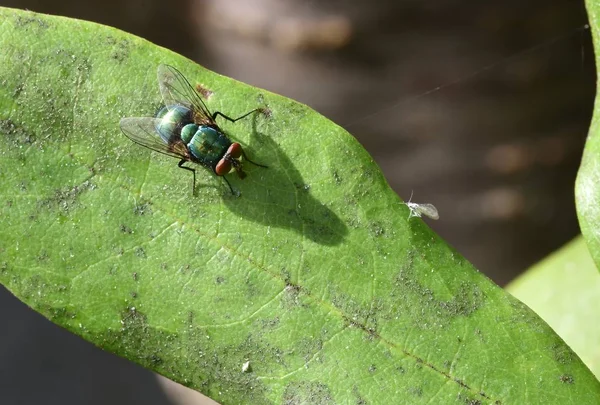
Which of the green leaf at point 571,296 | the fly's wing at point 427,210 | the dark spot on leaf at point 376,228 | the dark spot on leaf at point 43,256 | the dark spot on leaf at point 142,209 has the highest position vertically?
the dark spot on leaf at point 142,209

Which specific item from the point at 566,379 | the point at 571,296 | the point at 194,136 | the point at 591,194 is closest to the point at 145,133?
the point at 194,136

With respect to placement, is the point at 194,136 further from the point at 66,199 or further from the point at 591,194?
the point at 591,194

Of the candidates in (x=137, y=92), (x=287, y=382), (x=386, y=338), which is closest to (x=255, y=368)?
(x=287, y=382)

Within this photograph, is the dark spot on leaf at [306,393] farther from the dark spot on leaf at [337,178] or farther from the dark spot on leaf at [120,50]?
the dark spot on leaf at [120,50]

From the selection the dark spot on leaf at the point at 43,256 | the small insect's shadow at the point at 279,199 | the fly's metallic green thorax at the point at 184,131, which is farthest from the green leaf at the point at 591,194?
the dark spot on leaf at the point at 43,256

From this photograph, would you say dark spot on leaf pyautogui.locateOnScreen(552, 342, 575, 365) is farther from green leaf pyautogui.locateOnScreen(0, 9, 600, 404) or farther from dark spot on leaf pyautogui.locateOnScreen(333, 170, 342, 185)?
dark spot on leaf pyautogui.locateOnScreen(333, 170, 342, 185)

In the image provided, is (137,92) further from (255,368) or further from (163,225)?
(255,368)

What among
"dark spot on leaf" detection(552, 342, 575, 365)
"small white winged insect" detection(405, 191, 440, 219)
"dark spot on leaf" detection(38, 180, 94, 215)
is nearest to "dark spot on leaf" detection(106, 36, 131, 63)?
"dark spot on leaf" detection(38, 180, 94, 215)
